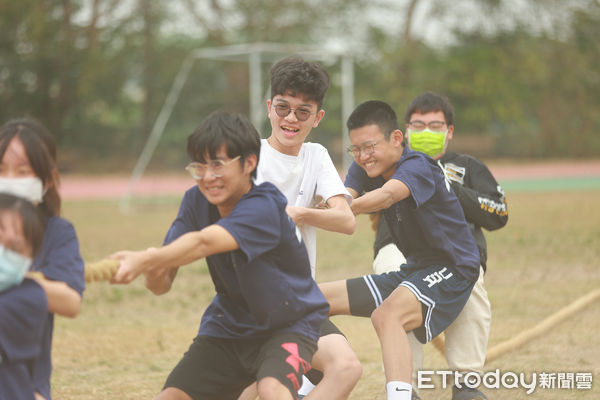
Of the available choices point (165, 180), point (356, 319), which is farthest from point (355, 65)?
point (356, 319)

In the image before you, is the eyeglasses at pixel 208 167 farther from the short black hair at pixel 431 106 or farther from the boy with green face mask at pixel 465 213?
the short black hair at pixel 431 106

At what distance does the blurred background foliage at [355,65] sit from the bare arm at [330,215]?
84.3ft

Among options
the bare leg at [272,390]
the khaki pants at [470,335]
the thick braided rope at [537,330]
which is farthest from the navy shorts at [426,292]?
the bare leg at [272,390]

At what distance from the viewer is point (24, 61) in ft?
94.3

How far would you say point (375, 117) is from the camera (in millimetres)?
4074

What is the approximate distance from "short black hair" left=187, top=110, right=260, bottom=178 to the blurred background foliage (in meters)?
26.5

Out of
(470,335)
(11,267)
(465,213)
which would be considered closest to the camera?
(11,267)

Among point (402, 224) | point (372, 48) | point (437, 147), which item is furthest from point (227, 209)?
point (372, 48)

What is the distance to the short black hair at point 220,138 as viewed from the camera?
2.94 m

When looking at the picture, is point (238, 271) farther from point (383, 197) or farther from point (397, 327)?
point (397, 327)

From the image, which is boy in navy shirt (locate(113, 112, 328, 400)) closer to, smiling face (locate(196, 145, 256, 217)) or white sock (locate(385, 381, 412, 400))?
smiling face (locate(196, 145, 256, 217))

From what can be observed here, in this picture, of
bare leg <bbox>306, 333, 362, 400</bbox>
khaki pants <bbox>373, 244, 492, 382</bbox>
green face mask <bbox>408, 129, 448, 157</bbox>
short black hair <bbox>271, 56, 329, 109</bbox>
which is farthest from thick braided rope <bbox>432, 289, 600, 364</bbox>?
short black hair <bbox>271, 56, 329, 109</bbox>

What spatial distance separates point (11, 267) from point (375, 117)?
215cm

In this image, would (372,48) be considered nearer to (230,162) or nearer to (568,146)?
(568,146)
